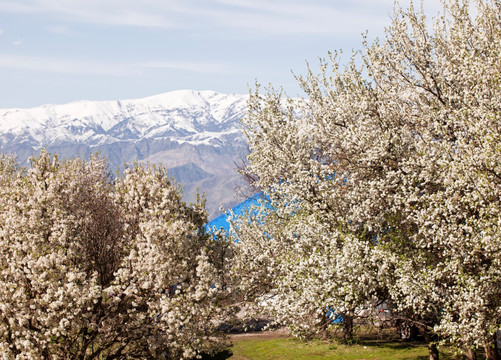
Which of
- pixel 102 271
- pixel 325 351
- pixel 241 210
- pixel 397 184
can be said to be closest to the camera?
pixel 397 184

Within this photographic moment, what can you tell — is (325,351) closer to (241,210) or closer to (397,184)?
(241,210)

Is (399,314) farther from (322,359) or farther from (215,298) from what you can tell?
(215,298)

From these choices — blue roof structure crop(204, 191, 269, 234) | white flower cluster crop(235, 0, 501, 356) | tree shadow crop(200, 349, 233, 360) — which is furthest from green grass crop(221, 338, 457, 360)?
blue roof structure crop(204, 191, 269, 234)

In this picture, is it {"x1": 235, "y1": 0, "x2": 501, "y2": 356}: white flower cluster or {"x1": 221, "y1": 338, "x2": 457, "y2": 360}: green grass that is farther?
{"x1": 221, "y1": 338, "x2": 457, "y2": 360}: green grass

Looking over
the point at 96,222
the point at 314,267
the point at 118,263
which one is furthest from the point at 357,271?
the point at 96,222

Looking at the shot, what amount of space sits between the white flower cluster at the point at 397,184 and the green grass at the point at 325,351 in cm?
493

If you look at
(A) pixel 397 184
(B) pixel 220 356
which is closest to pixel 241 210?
(B) pixel 220 356

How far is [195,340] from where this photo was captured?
679 inches

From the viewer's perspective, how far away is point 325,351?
26.9 m

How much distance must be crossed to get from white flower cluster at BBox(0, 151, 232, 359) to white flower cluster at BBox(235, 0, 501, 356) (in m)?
3.93

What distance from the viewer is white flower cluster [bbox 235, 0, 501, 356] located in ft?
49.3

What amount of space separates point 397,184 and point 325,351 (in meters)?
12.8

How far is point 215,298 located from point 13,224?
7.21 meters

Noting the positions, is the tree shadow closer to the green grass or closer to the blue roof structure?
the green grass
